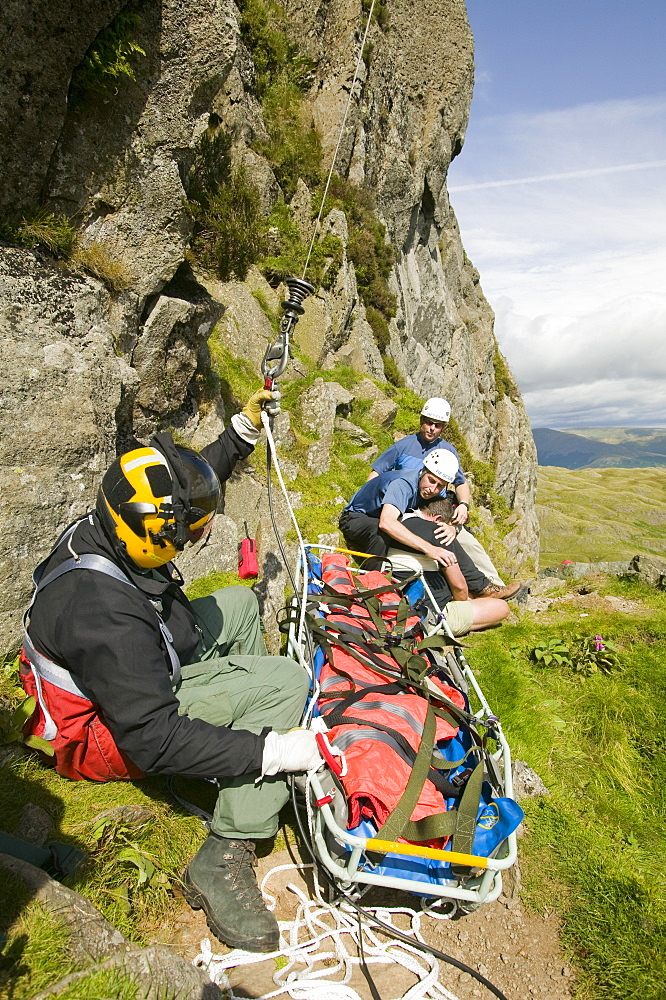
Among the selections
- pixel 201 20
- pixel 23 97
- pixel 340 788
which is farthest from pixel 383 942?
pixel 201 20

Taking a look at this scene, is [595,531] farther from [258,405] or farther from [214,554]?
[258,405]

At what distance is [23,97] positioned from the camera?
4898mm

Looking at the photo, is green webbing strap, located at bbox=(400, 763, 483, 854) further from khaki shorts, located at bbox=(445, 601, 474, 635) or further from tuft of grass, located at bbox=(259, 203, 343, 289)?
tuft of grass, located at bbox=(259, 203, 343, 289)

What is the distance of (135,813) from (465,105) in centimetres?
3135

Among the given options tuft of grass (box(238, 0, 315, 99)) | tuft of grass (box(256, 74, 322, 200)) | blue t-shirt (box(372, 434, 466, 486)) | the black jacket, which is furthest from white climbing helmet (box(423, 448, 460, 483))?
tuft of grass (box(238, 0, 315, 99))

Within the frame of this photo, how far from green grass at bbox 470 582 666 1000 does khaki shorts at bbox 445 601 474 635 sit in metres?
0.33

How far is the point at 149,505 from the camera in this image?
310 centimetres

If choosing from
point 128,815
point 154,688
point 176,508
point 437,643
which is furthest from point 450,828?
point 176,508

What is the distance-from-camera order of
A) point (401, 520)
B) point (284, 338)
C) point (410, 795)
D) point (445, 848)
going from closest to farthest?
point (410, 795), point (445, 848), point (284, 338), point (401, 520)

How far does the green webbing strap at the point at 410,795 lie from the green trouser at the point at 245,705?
0.80 meters

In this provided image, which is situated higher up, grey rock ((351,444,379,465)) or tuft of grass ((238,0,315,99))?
tuft of grass ((238,0,315,99))

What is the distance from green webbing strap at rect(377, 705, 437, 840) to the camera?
305cm

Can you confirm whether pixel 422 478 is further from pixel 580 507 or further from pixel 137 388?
pixel 580 507

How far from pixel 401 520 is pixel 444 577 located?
104cm
